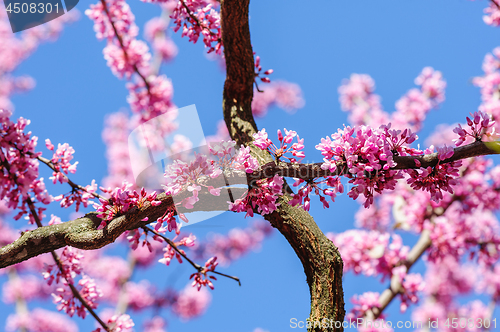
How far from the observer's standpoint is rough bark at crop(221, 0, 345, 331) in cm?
261

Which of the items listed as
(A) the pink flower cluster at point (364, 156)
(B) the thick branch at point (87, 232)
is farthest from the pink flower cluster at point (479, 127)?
(B) the thick branch at point (87, 232)

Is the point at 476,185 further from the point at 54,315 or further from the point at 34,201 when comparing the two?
the point at 54,315

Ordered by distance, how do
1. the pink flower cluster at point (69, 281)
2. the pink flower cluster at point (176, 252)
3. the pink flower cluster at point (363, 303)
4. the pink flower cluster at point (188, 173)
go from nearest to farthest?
the pink flower cluster at point (188, 173) → the pink flower cluster at point (176, 252) → the pink flower cluster at point (69, 281) → the pink flower cluster at point (363, 303)

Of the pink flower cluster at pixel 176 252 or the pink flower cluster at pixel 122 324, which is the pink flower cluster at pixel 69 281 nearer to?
the pink flower cluster at pixel 122 324

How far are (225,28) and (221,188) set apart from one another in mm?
2115

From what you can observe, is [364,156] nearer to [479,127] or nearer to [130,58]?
[479,127]

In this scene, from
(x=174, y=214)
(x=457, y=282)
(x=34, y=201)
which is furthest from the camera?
(x=457, y=282)

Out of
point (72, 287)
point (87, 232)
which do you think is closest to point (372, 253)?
point (72, 287)

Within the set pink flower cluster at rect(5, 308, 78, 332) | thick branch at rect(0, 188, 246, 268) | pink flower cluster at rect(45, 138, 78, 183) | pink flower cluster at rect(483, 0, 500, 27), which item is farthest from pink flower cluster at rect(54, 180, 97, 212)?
pink flower cluster at rect(5, 308, 78, 332)

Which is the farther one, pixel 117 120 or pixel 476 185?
pixel 117 120

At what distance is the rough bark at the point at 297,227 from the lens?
261cm

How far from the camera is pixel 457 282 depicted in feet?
30.6

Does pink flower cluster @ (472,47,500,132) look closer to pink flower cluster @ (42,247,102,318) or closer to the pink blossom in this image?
pink flower cluster @ (42,247,102,318)

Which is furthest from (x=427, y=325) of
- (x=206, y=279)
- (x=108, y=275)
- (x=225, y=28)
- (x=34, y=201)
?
(x=108, y=275)
